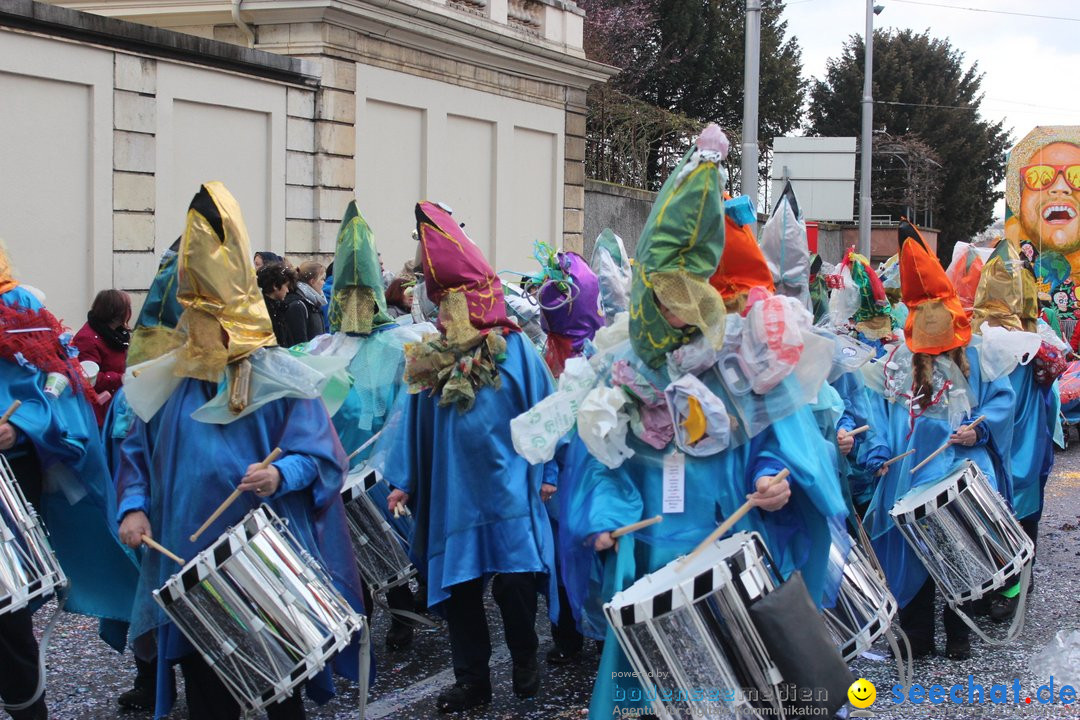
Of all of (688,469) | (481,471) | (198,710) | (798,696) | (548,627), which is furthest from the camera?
(548,627)

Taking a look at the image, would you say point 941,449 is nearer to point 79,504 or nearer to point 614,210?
point 79,504

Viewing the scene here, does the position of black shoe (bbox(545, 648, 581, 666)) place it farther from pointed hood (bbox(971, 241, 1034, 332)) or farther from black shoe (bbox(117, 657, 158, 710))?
pointed hood (bbox(971, 241, 1034, 332))

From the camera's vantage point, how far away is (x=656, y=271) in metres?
3.97

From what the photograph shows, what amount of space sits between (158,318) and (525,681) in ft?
6.73

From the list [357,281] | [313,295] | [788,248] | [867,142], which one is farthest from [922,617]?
[867,142]

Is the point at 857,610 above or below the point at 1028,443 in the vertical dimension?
below

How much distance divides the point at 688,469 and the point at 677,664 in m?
0.69

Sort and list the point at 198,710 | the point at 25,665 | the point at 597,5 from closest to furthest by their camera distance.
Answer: the point at 198,710 < the point at 25,665 < the point at 597,5

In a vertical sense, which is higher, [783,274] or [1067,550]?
[783,274]

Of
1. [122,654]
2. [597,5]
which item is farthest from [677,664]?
[597,5]

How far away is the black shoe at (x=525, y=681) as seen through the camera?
525 centimetres

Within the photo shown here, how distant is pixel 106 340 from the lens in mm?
7363

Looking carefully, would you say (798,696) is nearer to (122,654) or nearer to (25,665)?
(25,665)

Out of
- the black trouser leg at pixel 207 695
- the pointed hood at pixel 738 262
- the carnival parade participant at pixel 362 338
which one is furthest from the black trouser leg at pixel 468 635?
the pointed hood at pixel 738 262
